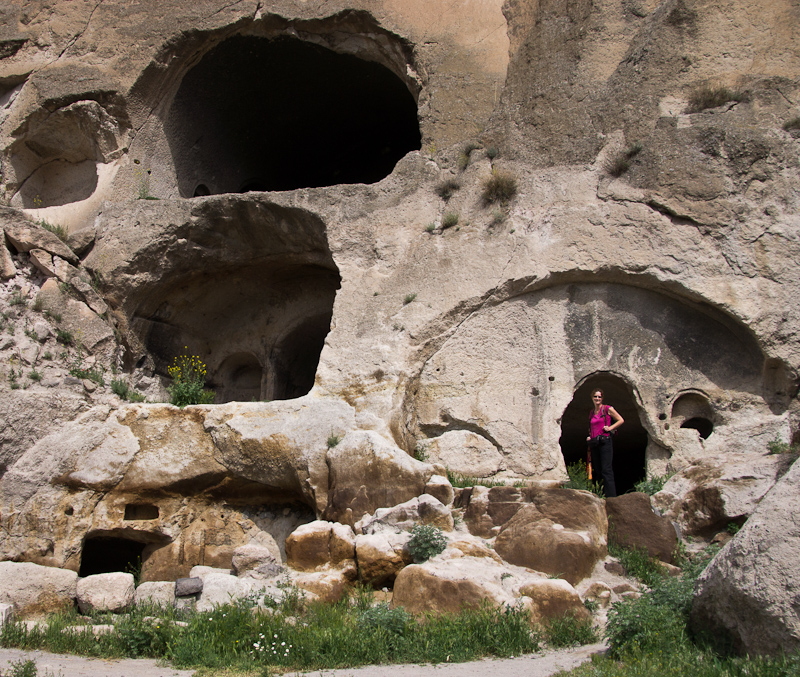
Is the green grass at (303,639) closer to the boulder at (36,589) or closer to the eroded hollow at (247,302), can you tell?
the boulder at (36,589)

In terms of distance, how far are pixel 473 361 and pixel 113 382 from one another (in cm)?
413

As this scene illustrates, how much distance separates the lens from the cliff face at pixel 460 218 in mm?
7746

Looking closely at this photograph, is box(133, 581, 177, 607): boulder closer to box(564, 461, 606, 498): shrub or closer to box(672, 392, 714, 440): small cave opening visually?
box(564, 461, 606, 498): shrub

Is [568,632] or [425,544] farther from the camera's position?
[425,544]

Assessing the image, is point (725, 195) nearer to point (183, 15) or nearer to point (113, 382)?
point (113, 382)

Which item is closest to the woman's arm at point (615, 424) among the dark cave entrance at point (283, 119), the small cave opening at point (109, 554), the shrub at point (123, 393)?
the small cave opening at point (109, 554)

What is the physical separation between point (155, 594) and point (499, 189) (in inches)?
221

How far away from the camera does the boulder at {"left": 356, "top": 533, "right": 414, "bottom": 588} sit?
5.61 meters

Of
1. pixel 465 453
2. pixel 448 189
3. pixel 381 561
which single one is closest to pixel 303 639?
pixel 381 561

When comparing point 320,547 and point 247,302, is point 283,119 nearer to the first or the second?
point 247,302

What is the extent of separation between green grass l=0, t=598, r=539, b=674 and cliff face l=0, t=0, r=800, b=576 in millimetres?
2449

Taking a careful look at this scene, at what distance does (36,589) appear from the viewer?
228 inches

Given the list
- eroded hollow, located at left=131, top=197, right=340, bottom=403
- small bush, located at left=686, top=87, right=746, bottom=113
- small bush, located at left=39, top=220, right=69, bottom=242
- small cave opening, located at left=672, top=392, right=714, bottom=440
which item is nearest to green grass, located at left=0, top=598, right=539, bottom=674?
small cave opening, located at left=672, top=392, right=714, bottom=440

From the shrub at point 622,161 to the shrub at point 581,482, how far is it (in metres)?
3.29
